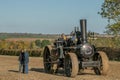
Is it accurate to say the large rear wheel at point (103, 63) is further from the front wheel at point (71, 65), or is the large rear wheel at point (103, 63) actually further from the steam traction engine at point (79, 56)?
the front wheel at point (71, 65)

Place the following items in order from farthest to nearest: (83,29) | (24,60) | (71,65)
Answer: (24,60)
(83,29)
(71,65)

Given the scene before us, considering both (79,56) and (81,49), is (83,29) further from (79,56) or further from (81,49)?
(79,56)

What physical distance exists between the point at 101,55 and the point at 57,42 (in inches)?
122

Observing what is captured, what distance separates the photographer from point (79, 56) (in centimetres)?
2202

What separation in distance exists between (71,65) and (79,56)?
1.22 m

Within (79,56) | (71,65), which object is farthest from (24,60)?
(71,65)

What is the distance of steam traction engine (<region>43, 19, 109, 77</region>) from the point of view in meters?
21.2

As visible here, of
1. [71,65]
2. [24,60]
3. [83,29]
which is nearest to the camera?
[71,65]

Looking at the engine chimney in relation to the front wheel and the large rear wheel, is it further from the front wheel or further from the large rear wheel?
the large rear wheel

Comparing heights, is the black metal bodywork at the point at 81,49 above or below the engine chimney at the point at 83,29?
below

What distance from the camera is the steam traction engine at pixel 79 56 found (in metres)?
21.2

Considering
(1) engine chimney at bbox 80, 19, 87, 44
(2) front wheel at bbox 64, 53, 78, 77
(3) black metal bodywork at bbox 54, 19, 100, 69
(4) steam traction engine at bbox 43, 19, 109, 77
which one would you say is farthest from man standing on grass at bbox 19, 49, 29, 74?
(1) engine chimney at bbox 80, 19, 87, 44

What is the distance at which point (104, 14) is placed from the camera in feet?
131

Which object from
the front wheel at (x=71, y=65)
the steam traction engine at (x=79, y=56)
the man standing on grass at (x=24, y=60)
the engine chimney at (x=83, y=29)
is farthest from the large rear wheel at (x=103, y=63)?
the man standing on grass at (x=24, y=60)
